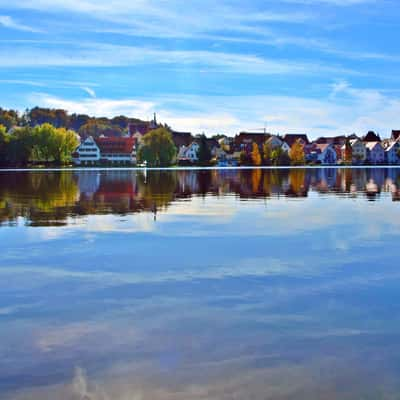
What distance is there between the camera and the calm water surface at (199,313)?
6.76 meters

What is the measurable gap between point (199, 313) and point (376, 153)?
19379 centimetres

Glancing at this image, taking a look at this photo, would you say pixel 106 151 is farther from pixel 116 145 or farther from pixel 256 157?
pixel 256 157

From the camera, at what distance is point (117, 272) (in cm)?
1269

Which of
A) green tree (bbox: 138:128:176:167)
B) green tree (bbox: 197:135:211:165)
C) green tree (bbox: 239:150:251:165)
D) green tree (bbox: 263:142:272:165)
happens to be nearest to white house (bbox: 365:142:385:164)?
green tree (bbox: 263:142:272:165)

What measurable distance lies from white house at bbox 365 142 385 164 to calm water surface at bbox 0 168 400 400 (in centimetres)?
18107

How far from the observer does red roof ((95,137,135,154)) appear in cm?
17100

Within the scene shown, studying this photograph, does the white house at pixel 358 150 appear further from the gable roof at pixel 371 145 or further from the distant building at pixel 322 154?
the distant building at pixel 322 154

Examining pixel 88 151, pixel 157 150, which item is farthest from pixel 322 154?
pixel 88 151

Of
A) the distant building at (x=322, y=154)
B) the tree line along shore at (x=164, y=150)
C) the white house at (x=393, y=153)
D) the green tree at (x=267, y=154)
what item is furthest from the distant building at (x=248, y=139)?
the white house at (x=393, y=153)

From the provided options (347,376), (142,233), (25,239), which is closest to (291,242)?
(142,233)

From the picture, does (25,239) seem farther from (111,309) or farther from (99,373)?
(99,373)

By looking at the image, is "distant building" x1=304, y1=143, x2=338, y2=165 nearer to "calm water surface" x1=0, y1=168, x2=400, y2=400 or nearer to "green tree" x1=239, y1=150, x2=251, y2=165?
"green tree" x1=239, y1=150, x2=251, y2=165

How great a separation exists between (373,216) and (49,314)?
52.0 ft

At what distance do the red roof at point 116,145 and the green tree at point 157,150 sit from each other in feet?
87.0
